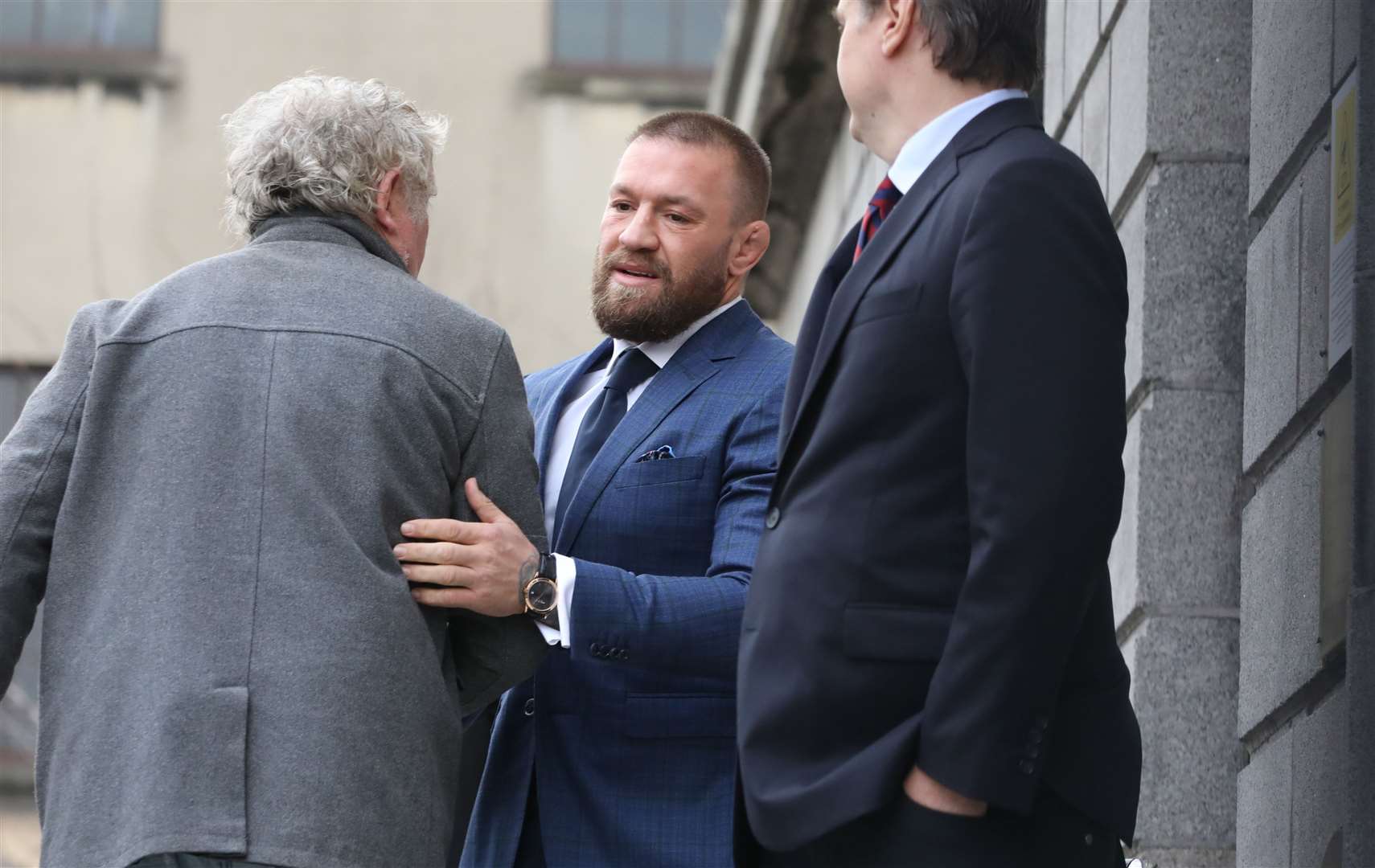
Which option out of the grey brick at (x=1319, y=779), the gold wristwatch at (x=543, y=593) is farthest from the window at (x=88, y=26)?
the grey brick at (x=1319, y=779)

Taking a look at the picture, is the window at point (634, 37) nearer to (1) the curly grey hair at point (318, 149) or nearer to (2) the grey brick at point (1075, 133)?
(2) the grey brick at point (1075, 133)

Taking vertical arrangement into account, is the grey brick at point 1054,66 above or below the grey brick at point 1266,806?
above

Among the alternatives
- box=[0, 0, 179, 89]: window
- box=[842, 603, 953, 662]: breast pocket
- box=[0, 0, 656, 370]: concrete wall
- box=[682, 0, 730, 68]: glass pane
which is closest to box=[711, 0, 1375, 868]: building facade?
box=[842, 603, 953, 662]: breast pocket

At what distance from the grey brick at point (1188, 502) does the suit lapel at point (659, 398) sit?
87 cm

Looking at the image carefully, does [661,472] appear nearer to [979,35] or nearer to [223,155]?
[979,35]

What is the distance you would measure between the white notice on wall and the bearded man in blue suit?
928 mm

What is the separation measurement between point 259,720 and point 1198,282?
2.18 m

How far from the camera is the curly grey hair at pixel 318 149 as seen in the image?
3328 millimetres

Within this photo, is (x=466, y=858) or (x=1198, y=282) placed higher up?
(x=1198, y=282)

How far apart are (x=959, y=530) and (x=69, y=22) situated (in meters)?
17.7

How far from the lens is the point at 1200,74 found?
425 cm

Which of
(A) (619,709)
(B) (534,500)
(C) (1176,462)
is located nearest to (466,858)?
(A) (619,709)

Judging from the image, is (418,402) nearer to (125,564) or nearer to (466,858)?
(125,564)

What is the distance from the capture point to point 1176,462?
13.6 feet
